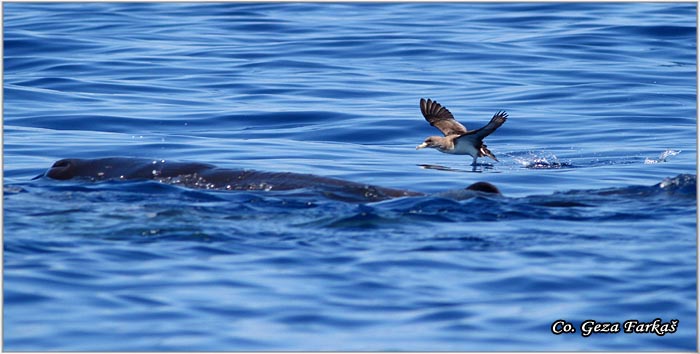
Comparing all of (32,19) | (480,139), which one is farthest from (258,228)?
(32,19)

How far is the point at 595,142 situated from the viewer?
14789mm

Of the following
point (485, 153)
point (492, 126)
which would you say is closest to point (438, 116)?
point (485, 153)

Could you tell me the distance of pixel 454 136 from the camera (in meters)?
14.2

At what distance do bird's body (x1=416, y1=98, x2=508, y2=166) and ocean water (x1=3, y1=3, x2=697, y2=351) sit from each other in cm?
22

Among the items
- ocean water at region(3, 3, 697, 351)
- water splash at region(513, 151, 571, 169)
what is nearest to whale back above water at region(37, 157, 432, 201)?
ocean water at region(3, 3, 697, 351)

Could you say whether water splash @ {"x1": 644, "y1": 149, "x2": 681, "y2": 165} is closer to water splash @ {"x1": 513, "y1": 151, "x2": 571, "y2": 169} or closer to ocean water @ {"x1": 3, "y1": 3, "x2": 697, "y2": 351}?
ocean water @ {"x1": 3, "y1": 3, "x2": 697, "y2": 351}

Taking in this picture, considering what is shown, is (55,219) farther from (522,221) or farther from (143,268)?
(522,221)

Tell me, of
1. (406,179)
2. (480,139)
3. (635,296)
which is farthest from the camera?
(480,139)

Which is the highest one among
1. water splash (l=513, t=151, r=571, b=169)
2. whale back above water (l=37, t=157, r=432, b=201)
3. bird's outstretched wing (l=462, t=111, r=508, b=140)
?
whale back above water (l=37, t=157, r=432, b=201)

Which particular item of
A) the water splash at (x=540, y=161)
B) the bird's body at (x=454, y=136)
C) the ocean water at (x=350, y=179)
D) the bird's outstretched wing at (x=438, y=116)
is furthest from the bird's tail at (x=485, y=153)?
the bird's outstretched wing at (x=438, y=116)

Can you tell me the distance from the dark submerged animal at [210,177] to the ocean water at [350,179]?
0.65 ft

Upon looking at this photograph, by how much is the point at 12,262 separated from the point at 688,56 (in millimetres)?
16380

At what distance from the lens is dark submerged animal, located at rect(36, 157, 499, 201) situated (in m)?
9.70

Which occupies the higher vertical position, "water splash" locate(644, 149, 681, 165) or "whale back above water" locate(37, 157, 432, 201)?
"whale back above water" locate(37, 157, 432, 201)
